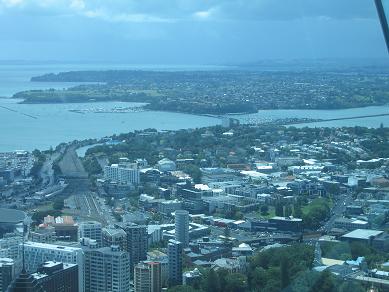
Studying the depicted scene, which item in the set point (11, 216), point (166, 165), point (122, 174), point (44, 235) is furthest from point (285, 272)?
point (166, 165)

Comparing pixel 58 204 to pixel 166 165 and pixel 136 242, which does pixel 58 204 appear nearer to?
pixel 136 242

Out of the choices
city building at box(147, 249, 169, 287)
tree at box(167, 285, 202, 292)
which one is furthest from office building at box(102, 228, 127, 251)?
tree at box(167, 285, 202, 292)

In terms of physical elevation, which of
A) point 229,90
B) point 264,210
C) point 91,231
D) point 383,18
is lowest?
point 264,210

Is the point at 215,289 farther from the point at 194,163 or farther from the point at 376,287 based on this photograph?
the point at 194,163

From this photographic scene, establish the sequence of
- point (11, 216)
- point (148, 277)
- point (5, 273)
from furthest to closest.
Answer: point (11, 216), point (148, 277), point (5, 273)

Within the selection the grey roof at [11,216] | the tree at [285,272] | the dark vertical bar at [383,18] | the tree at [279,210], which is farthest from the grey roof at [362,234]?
the dark vertical bar at [383,18]

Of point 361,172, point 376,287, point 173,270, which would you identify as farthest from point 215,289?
point 361,172

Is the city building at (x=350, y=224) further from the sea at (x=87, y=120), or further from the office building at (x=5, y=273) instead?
the sea at (x=87, y=120)
